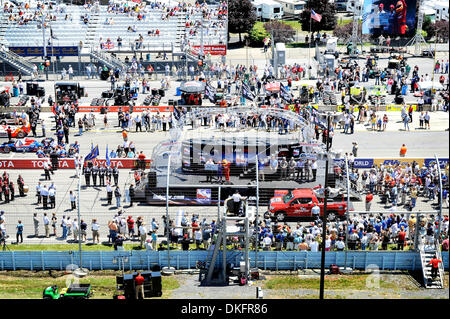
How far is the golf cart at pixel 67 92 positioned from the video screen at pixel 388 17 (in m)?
27.1

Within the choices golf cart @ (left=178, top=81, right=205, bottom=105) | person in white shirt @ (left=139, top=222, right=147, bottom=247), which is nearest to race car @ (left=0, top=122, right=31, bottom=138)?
golf cart @ (left=178, top=81, right=205, bottom=105)

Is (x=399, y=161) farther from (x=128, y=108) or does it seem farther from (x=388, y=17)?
(x=388, y=17)

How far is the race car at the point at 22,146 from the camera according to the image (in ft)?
119

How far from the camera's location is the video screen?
6312 cm

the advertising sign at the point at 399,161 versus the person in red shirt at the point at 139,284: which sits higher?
the advertising sign at the point at 399,161

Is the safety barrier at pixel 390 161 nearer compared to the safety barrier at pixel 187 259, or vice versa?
the safety barrier at pixel 187 259

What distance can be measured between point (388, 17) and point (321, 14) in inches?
274

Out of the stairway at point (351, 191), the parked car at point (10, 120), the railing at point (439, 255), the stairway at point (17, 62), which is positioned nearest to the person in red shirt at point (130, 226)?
the stairway at point (351, 191)

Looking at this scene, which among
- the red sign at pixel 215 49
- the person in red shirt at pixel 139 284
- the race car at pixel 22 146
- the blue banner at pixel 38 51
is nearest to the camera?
the person in red shirt at pixel 139 284

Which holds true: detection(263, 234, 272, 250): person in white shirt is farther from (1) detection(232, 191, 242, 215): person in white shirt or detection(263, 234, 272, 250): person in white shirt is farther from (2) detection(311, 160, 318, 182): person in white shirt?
(2) detection(311, 160, 318, 182): person in white shirt

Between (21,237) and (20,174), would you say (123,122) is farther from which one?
(21,237)

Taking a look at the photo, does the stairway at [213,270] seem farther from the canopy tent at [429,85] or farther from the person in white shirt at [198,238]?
the canopy tent at [429,85]

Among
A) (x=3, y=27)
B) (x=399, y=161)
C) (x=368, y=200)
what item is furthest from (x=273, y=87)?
(x=3, y=27)

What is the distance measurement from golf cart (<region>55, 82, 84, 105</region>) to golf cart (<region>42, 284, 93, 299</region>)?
25814 mm
